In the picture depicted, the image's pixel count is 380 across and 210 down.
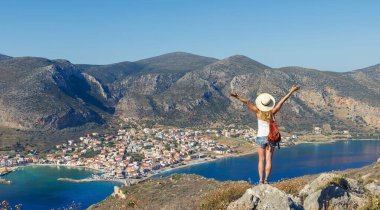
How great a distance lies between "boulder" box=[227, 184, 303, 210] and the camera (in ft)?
25.0

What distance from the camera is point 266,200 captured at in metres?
7.81

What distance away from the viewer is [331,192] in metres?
10.2

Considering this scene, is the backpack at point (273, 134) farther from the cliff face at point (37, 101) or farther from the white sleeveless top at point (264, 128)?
the cliff face at point (37, 101)

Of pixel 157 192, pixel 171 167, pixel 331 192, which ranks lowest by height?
pixel 171 167

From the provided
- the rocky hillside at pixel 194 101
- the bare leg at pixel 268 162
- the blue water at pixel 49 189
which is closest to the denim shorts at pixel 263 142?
the bare leg at pixel 268 162

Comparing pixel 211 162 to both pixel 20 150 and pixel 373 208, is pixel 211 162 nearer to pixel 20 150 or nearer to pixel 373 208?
pixel 20 150

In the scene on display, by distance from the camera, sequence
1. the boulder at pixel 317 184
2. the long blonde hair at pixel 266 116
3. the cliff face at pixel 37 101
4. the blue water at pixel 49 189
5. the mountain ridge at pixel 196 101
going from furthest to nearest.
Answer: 1. the mountain ridge at pixel 196 101
2. the cliff face at pixel 37 101
3. the blue water at pixel 49 189
4. the boulder at pixel 317 184
5. the long blonde hair at pixel 266 116

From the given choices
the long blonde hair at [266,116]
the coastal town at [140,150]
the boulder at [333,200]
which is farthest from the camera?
the coastal town at [140,150]

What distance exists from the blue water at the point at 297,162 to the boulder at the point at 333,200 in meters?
69.4

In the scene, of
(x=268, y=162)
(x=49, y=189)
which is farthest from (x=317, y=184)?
(x=49, y=189)

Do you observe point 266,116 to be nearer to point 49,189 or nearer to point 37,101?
point 49,189

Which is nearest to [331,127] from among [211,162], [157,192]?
[211,162]

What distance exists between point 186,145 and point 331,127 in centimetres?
6924

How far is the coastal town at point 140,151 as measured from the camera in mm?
98500
